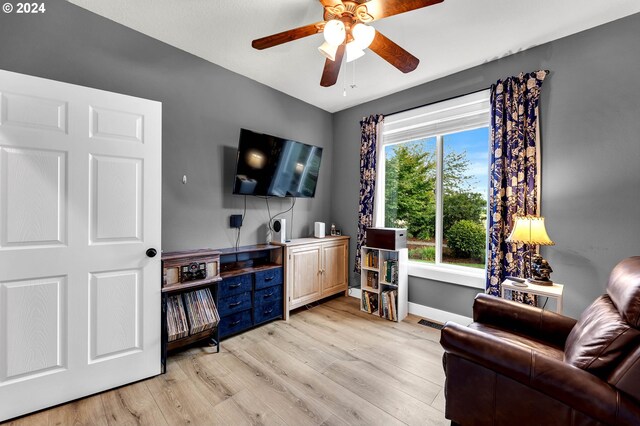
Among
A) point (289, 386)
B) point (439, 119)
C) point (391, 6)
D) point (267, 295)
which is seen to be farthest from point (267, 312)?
point (439, 119)

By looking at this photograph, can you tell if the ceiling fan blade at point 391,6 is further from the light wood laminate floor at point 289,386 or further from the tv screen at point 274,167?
the light wood laminate floor at point 289,386

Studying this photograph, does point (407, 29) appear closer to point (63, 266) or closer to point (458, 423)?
point (458, 423)

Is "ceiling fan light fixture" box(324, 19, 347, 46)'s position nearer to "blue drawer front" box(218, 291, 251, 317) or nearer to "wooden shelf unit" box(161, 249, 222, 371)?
"wooden shelf unit" box(161, 249, 222, 371)

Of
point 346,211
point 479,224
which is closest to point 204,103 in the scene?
point 346,211

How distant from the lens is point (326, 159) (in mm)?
4137

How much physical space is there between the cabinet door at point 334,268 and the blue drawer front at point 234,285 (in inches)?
44.9

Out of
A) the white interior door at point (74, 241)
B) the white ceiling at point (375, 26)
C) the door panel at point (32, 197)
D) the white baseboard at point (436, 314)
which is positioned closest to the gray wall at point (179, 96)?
the white ceiling at point (375, 26)

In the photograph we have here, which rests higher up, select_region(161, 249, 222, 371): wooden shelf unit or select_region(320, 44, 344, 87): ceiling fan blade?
select_region(320, 44, 344, 87): ceiling fan blade

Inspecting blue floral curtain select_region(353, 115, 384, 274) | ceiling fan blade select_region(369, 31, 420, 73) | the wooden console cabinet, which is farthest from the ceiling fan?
the wooden console cabinet

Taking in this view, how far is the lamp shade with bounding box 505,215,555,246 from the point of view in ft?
6.76

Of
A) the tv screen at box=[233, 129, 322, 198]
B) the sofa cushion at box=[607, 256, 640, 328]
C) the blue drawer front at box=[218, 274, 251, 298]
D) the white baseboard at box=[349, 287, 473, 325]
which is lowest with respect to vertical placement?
the white baseboard at box=[349, 287, 473, 325]

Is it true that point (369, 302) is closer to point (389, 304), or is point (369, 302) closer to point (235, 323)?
point (389, 304)

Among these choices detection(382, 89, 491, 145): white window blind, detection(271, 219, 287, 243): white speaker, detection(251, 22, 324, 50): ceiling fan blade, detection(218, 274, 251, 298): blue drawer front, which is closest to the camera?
detection(251, 22, 324, 50): ceiling fan blade

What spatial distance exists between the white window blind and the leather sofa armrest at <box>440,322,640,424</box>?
93.7 inches
